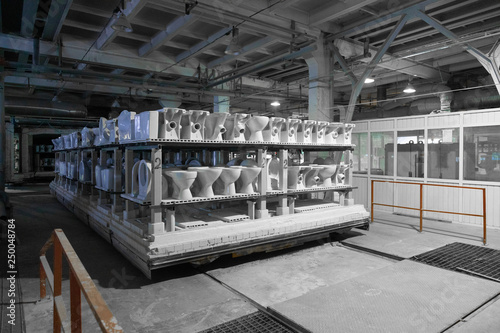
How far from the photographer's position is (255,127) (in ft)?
18.2

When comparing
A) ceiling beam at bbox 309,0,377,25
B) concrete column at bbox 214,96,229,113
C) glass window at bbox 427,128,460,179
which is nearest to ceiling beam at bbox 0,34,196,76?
concrete column at bbox 214,96,229,113

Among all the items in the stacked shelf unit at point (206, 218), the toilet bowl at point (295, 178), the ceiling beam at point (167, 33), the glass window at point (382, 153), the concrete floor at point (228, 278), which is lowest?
the concrete floor at point (228, 278)

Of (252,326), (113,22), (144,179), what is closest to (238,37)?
(113,22)

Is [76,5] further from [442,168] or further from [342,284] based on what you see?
[442,168]

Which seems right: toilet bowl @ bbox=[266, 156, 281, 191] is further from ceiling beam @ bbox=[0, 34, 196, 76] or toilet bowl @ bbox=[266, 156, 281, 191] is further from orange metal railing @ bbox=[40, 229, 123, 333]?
ceiling beam @ bbox=[0, 34, 196, 76]

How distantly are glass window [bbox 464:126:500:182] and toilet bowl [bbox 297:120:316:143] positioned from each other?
4170mm

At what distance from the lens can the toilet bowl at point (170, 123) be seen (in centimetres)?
455

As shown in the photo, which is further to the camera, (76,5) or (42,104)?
(42,104)

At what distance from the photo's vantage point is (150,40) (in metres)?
9.52

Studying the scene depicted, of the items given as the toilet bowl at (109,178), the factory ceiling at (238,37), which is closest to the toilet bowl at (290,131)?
the factory ceiling at (238,37)

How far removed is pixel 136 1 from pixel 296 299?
6233mm

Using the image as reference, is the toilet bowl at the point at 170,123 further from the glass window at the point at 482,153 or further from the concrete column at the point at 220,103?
the concrete column at the point at 220,103

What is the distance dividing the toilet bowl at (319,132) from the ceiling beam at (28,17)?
18.6ft

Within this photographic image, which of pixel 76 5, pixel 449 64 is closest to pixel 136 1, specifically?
pixel 76 5
